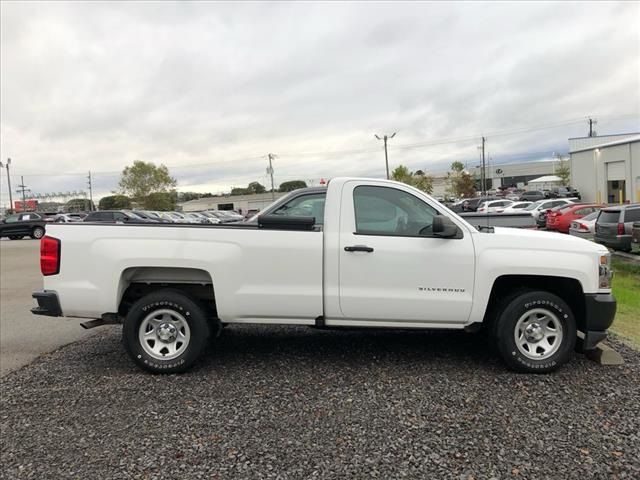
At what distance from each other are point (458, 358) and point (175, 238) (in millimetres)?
3069

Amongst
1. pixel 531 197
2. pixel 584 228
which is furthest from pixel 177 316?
pixel 531 197

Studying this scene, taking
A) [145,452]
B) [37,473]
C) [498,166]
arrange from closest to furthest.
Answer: [37,473] → [145,452] → [498,166]

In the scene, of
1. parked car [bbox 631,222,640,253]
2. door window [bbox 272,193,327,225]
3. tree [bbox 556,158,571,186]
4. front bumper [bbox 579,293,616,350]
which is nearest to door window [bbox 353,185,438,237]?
door window [bbox 272,193,327,225]

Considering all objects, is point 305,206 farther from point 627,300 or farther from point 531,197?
point 531,197

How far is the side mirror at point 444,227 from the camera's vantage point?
441 centimetres

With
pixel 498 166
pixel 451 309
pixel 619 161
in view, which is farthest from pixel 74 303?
pixel 498 166

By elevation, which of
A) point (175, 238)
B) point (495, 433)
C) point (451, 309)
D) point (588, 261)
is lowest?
point (495, 433)

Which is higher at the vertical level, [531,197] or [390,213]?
[531,197]

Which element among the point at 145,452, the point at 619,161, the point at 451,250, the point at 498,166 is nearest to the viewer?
the point at 145,452

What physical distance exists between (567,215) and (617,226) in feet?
35.0

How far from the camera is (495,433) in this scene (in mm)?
3488

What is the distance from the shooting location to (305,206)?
5.85m

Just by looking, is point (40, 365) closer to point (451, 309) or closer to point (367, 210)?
point (367, 210)

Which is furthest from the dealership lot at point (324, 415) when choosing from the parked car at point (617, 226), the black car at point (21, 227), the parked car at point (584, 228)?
the black car at point (21, 227)
